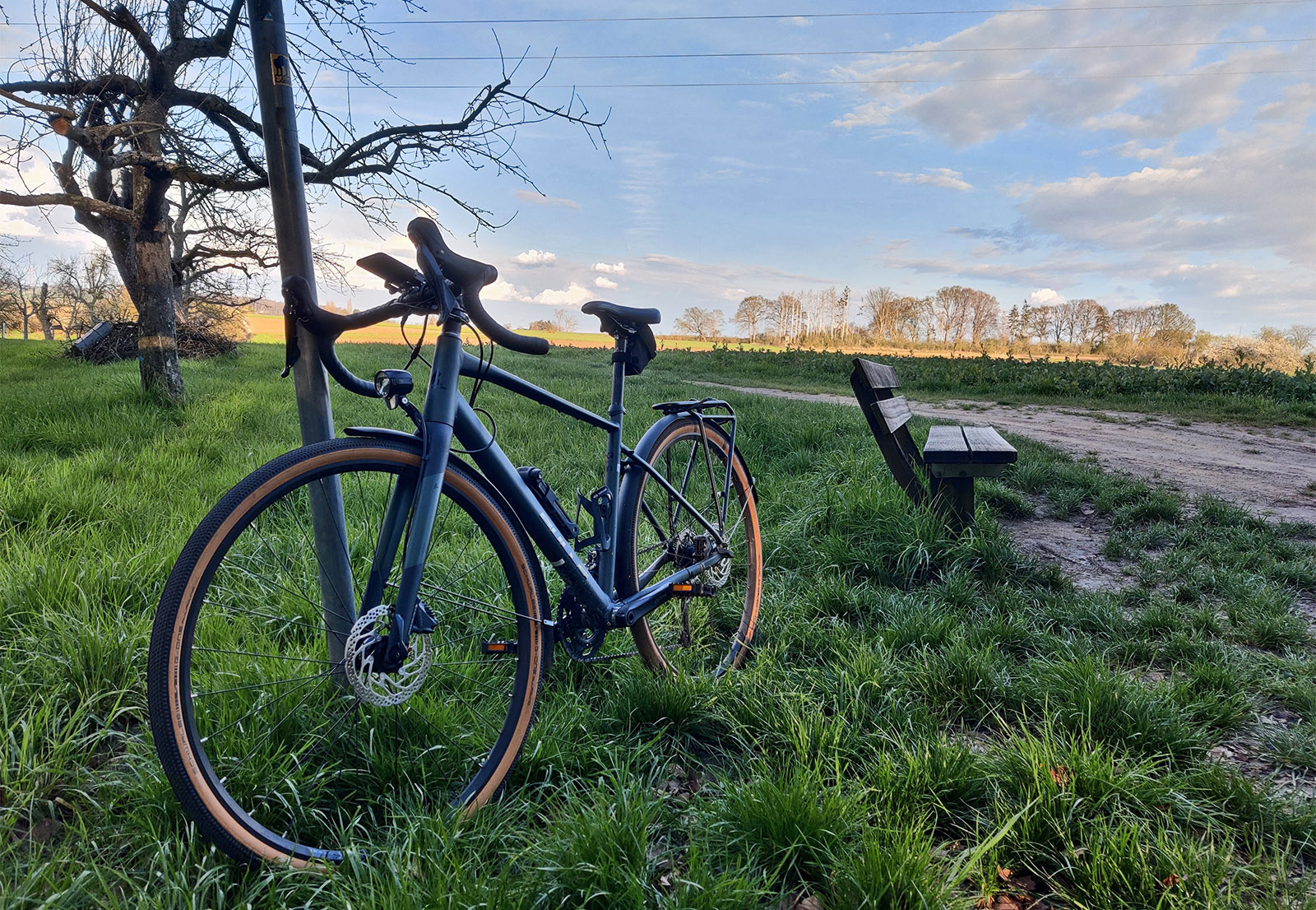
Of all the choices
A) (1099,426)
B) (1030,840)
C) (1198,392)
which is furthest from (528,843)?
(1198,392)

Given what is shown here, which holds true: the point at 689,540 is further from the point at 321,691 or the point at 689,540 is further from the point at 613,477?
the point at 321,691

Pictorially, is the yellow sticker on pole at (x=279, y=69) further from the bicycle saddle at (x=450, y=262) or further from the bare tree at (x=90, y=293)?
the bare tree at (x=90, y=293)

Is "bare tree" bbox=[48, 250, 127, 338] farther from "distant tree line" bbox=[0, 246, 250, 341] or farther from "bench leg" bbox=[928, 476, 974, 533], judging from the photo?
"bench leg" bbox=[928, 476, 974, 533]

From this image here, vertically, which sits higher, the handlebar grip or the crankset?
the handlebar grip

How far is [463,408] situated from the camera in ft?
Result: 5.97

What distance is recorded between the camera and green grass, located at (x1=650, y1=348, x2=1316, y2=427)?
11.0 meters

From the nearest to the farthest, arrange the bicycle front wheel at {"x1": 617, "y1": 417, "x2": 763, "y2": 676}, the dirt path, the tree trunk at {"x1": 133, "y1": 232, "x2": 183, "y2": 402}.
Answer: the bicycle front wheel at {"x1": 617, "y1": 417, "x2": 763, "y2": 676}
the dirt path
the tree trunk at {"x1": 133, "y1": 232, "x2": 183, "y2": 402}

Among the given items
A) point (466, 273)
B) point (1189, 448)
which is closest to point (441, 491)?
point (466, 273)

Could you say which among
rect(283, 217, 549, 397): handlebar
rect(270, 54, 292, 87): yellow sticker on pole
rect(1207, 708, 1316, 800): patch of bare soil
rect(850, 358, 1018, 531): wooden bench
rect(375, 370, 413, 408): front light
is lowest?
rect(1207, 708, 1316, 800): patch of bare soil

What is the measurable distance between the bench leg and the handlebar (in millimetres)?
3249

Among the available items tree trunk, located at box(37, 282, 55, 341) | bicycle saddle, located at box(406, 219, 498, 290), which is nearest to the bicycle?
bicycle saddle, located at box(406, 219, 498, 290)

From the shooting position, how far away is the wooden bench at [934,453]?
3.84m

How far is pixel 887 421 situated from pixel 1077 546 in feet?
5.44

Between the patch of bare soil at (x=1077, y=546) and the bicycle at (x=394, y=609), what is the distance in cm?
255
